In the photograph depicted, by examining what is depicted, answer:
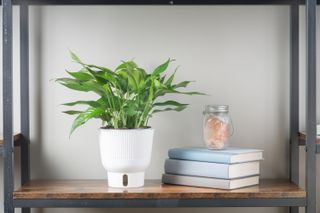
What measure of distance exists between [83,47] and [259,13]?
45 centimetres

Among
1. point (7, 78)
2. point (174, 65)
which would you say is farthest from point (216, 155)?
point (7, 78)

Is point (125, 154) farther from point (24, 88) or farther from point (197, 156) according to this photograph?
point (24, 88)

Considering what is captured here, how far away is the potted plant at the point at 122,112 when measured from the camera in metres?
1.24

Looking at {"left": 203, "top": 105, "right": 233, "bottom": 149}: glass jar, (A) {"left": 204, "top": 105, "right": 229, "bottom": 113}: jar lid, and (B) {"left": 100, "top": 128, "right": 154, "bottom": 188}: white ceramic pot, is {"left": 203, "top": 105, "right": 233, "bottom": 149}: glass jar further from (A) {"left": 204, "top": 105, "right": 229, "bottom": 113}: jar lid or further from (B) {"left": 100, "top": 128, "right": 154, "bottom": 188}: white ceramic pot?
(B) {"left": 100, "top": 128, "right": 154, "bottom": 188}: white ceramic pot

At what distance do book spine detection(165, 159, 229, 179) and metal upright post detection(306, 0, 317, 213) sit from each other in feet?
0.58

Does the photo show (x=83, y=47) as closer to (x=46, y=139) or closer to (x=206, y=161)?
(x=46, y=139)

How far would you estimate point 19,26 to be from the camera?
1444 mm

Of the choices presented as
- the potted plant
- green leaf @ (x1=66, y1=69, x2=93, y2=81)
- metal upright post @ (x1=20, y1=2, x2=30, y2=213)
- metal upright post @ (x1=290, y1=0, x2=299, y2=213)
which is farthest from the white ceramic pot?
metal upright post @ (x1=290, y1=0, x2=299, y2=213)

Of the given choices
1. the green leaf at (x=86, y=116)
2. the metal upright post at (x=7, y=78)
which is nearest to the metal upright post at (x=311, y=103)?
the green leaf at (x=86, y=116)

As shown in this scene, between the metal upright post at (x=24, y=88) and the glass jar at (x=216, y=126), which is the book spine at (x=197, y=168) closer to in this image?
the glass jar at (x=216, y=126)

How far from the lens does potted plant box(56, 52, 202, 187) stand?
4.08ft

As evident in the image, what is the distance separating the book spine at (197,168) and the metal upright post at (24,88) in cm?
36

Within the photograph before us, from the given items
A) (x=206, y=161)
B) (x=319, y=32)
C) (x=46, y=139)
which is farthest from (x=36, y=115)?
(x=319, y=32)

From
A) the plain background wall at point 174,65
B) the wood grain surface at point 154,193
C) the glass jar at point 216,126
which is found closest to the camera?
the wood grain surface at point 154,193
